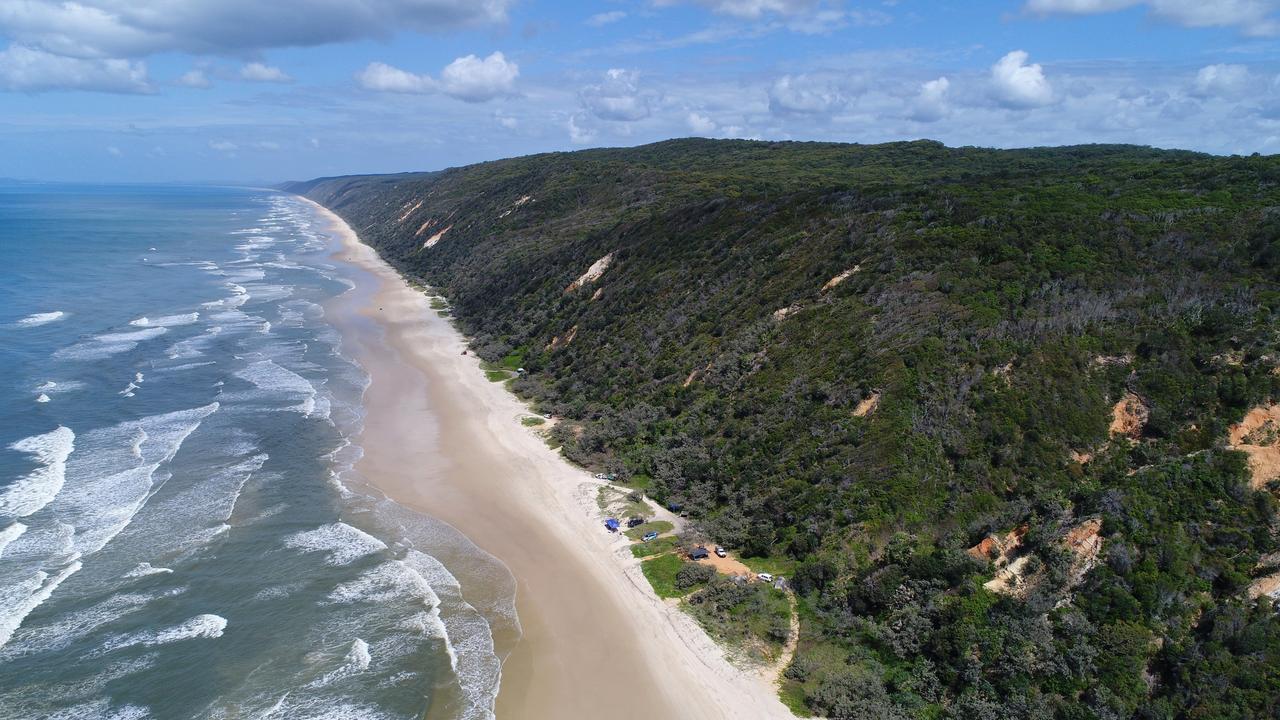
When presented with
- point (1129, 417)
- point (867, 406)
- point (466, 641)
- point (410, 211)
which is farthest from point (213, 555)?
point (410, 211)

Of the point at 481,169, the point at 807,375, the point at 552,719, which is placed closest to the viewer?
the point at 552,719

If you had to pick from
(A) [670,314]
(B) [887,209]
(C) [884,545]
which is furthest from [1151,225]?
(A) [670,314]

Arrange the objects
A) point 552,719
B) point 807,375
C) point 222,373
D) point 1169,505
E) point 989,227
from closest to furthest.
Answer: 1. point 552,719
2. point 1169,505
3. point 807,375
4. point 989,227
5. point 222,373

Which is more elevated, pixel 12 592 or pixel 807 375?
pixel 807 375

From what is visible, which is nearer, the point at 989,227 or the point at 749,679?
the point at 749,679

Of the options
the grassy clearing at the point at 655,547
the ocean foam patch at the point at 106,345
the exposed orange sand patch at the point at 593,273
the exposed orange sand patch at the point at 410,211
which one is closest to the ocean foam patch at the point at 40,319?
the ocean foam patch at the point at 106,345

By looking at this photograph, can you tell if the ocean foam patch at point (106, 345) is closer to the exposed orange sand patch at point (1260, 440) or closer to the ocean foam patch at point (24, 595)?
the ocean foam patch at point (24, 595)

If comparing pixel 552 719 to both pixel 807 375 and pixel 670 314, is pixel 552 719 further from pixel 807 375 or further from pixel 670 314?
pixel 670 314

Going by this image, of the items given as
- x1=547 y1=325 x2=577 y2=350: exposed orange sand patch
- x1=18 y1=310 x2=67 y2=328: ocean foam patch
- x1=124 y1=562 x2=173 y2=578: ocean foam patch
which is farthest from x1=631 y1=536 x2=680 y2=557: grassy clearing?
x1=18 y1=310 x2=67 y2=328: ocean foam patch
